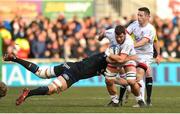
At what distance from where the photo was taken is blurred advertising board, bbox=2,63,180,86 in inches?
1046

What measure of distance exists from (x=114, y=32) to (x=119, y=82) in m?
1.03

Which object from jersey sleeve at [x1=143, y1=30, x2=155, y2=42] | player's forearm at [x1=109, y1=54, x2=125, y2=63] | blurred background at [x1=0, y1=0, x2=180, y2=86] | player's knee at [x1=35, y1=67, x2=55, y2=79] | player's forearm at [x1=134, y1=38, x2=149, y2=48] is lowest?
blurred background at [x1=0, y1=0, x2=180, y2=86]

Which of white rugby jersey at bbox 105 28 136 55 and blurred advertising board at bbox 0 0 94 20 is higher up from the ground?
white rugby jersey at bbox 105 28 136 55

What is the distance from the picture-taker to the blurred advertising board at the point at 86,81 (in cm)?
2658

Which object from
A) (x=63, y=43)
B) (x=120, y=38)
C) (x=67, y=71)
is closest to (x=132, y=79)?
(x=120, y=38)

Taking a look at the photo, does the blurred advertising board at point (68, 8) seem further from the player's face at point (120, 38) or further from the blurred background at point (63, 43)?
the player's face at point (120, 38)

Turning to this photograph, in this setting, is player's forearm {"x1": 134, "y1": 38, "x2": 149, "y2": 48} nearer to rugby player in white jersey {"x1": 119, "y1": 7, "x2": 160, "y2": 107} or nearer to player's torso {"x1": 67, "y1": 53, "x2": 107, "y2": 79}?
rugby player in white jersey {"x1": 119, "y1": 7, "x2": 160, "y2": 107}

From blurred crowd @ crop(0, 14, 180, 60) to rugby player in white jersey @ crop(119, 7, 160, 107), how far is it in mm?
9951

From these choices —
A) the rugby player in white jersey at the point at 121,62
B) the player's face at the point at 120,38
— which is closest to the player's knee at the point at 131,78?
the rugby player in white jersey at the point at 121,62

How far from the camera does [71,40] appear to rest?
90.0ft

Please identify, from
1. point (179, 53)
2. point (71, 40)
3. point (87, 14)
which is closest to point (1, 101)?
point (71, 40)

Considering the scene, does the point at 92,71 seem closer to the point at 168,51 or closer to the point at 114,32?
the point at 114,32

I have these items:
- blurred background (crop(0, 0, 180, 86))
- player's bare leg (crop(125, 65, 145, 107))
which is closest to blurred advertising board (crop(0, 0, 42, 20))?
blurred background (crop(0, 0, 180, 86))

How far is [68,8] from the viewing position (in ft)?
104
